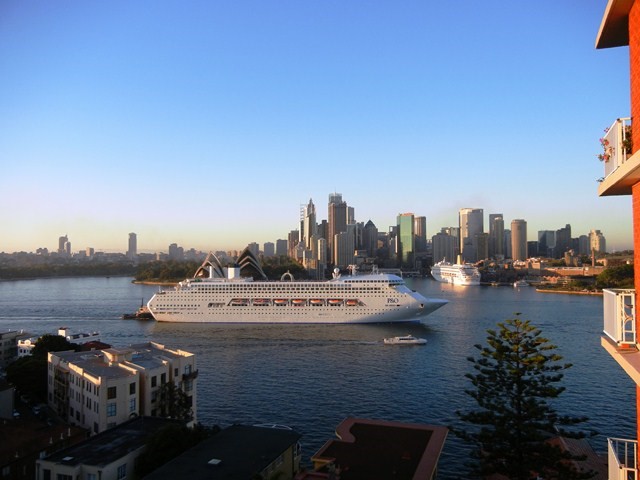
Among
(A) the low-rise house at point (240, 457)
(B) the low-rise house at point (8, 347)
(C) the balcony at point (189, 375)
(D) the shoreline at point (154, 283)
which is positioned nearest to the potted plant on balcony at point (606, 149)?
(A) the low-rise house at point (240, 457)

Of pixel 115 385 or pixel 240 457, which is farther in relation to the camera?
pixel 115 385

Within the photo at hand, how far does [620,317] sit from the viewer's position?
5.71 ft

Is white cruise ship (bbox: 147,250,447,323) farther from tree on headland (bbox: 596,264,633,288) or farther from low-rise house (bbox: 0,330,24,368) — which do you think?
tree on headland (bbox: 596,264,633,288)

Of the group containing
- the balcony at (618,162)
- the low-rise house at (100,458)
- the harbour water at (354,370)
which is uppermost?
the balcony at (618,162)

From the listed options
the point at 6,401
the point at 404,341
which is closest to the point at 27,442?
the point at 6,401

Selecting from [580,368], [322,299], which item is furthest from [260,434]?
[322,299]

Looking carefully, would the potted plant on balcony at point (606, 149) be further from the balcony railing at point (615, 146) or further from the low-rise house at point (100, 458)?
the low-rise house at point (100, 458)

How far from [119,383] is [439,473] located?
5.48m

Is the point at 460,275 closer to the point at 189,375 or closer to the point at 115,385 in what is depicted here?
the point at 189,375

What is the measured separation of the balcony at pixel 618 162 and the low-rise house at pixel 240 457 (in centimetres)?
517

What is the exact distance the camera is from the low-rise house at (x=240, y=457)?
→ 638cm

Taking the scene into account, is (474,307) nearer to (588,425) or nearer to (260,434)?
(588,425)

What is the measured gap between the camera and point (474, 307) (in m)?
29.4

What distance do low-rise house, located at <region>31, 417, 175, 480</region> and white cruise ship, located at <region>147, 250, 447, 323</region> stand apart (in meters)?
16.2
